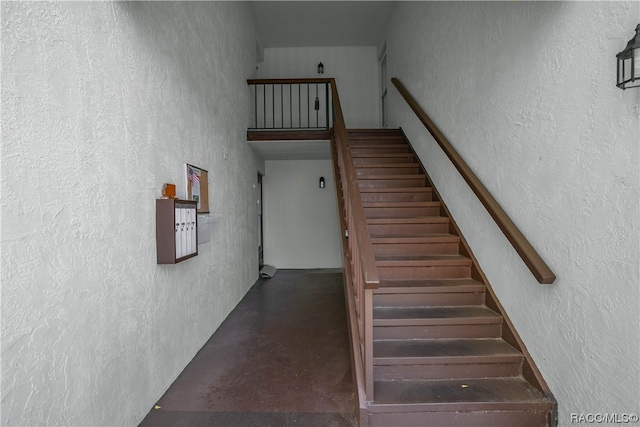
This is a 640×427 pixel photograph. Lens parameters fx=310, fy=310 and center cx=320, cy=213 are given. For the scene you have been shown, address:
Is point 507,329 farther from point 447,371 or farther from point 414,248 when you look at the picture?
point 414,248

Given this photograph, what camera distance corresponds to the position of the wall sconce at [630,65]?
46.6 inches

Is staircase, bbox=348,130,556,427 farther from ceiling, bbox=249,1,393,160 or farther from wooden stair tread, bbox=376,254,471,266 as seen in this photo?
ceiling, bbox=249,1,393,160

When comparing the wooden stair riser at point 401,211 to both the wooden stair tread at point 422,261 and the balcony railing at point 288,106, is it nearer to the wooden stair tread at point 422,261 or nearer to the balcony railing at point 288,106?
the wooden stair tread at point 422,261

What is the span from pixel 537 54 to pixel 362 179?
204 cm

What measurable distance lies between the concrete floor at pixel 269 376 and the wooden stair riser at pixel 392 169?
1.73m

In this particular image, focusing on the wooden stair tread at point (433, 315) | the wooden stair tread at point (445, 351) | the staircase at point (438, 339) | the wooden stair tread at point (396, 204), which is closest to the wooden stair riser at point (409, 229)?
the staircase at point (438, 339)

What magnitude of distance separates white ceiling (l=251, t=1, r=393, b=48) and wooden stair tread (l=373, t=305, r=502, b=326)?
192 inches

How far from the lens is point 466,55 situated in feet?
8.70

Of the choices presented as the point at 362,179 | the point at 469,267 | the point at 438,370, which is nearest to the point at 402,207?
the point at 362,179

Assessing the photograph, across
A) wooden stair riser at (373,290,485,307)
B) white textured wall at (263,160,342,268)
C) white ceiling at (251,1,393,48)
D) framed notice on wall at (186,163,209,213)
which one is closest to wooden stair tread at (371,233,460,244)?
wooden stair riser at (373,290,485,307)

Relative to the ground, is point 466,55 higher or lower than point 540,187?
higher

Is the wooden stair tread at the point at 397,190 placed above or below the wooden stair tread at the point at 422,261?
above

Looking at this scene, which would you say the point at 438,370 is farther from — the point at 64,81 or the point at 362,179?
the point at 64,81

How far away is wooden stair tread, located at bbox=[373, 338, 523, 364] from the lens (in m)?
1.91
